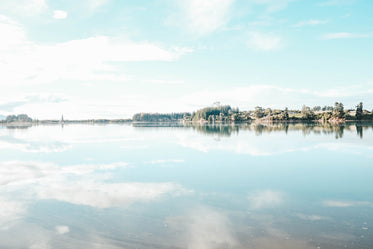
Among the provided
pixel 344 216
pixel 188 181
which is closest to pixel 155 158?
pixel 188 181

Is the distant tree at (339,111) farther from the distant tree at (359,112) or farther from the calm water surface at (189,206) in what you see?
the calm water surface at (189,206)

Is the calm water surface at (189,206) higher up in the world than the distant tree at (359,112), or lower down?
lower down

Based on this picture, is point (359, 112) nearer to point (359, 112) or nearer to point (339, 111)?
point (359, 112)

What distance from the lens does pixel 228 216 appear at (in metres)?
11.6

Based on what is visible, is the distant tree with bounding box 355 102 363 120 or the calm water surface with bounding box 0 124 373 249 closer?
the calm water surface with bounding box 0 124 373 249

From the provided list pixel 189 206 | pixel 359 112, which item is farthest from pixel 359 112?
pixel 189 206

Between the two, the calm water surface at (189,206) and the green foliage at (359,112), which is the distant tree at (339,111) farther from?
the calm water surface at (189,206)

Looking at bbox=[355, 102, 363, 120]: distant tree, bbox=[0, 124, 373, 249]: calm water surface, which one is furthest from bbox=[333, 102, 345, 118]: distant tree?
bbox=[0, 124, 373, 249]: calm water surface

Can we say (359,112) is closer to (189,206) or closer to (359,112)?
(359,112)

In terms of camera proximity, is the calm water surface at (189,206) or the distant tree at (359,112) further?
the distant tree at (359,112)

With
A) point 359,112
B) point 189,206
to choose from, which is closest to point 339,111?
point 359,112

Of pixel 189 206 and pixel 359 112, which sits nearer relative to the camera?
pixel 189 206

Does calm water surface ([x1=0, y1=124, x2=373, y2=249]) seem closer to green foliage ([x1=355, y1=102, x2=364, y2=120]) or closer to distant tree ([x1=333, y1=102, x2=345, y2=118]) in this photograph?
distant tree ([x1=333, y1=102, x2=345, y2=118])

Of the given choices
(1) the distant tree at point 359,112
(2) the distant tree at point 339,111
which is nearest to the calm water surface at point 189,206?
(2) the distant tree at point 339,111
